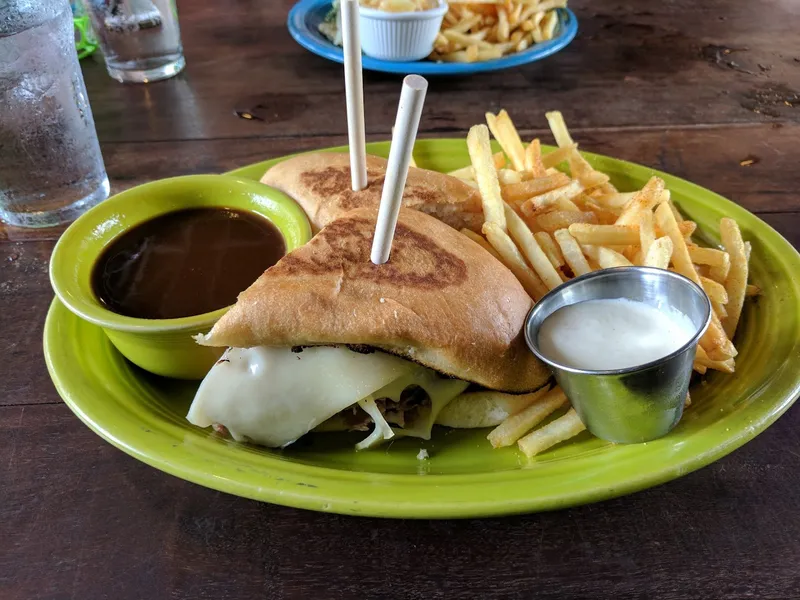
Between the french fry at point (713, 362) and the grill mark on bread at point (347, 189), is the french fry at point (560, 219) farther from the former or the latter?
the french fry at point (713, 362)

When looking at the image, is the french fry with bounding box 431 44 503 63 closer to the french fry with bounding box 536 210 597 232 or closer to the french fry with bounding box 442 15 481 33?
the french fry with bounding box 442 15 481 33

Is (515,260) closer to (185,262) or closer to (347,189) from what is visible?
(347,189)

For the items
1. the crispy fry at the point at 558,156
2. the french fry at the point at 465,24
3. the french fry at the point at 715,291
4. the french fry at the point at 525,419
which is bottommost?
the french fry at the point at 525,419

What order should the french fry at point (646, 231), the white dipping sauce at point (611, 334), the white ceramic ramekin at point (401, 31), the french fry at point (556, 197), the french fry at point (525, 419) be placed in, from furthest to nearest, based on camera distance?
the white ceramic ramekin at point (401, 31), the french fry at point (556, 197), the french fry at point (646, 231), the french fry at point (525, 419), the white dipping sauce at point (611, 334)

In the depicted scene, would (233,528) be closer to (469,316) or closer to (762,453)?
(469,316)

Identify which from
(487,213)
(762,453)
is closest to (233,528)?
(487,213)

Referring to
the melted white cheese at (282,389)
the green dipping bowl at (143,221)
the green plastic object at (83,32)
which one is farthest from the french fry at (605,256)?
the green plastic object at (83,32)
